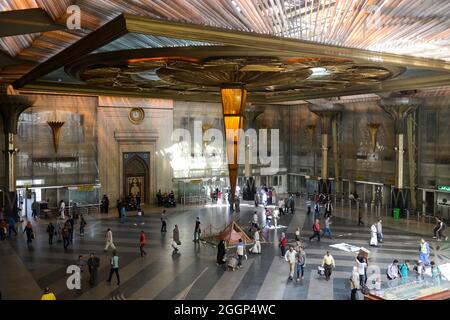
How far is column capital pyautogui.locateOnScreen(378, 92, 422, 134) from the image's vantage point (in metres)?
24.2

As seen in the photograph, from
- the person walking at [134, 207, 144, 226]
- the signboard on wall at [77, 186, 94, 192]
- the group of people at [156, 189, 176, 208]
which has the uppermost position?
the signboard on wall at [77, 186, 94, 192]

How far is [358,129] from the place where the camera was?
98.7 feet

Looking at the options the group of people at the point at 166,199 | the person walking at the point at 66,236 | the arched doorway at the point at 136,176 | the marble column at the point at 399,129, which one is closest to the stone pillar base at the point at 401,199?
the marble column at the point at 399,129

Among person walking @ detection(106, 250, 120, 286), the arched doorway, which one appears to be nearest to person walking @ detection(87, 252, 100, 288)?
person walking @ detection(106, 250, 120, 286)

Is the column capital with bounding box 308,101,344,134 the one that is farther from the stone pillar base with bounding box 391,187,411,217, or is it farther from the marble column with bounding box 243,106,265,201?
the stone pillar base with bounding box 391,187,411,217

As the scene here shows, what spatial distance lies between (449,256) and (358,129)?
1655 centimetres

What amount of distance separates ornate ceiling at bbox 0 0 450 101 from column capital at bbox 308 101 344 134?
1193 cm

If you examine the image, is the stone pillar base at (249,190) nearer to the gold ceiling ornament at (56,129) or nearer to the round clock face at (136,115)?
the round clock face at (136,115)

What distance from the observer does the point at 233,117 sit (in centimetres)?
1616

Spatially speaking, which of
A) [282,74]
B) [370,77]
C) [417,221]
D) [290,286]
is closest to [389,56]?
[282,74]

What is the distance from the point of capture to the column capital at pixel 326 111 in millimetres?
30016

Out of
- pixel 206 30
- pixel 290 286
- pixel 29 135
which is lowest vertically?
pixel 290 286

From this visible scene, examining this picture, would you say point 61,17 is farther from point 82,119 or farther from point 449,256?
point 82,119

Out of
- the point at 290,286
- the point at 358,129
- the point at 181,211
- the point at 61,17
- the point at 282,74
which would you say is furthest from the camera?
the point at 358,129
